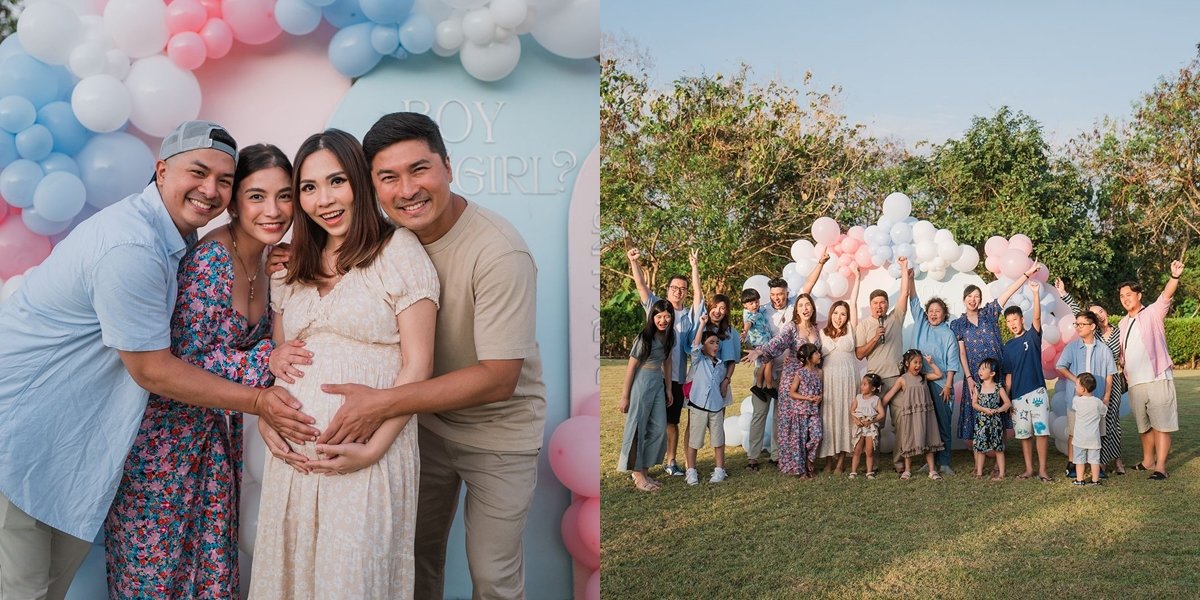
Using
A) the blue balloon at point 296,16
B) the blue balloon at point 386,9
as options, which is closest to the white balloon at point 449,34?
the blue balloon at point 386,9

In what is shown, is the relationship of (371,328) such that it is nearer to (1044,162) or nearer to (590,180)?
(590,180)

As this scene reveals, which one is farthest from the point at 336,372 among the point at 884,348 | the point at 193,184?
the point at 884,348

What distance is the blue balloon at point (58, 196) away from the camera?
2348mm

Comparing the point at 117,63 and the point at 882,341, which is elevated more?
the point at 117,63

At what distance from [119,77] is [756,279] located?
3895mm

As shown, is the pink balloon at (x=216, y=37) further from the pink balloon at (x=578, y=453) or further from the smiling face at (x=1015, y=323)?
the smiling face at (x=1015, y=323)

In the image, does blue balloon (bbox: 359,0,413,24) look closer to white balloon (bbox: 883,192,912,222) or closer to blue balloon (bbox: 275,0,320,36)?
blue balloon (bbox: 275,0,320,36)

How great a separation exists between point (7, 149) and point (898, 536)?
413 centimetres

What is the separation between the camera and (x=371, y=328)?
2057mm

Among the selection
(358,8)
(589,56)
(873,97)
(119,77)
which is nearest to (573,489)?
(589,56)

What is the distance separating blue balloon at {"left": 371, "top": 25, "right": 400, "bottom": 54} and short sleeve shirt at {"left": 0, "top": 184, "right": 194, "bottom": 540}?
0.77m

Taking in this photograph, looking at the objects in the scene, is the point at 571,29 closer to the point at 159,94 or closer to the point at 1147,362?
the point at 159,94

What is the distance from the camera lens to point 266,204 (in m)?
2.18

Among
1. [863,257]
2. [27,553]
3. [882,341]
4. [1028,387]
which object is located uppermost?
[863,257]
